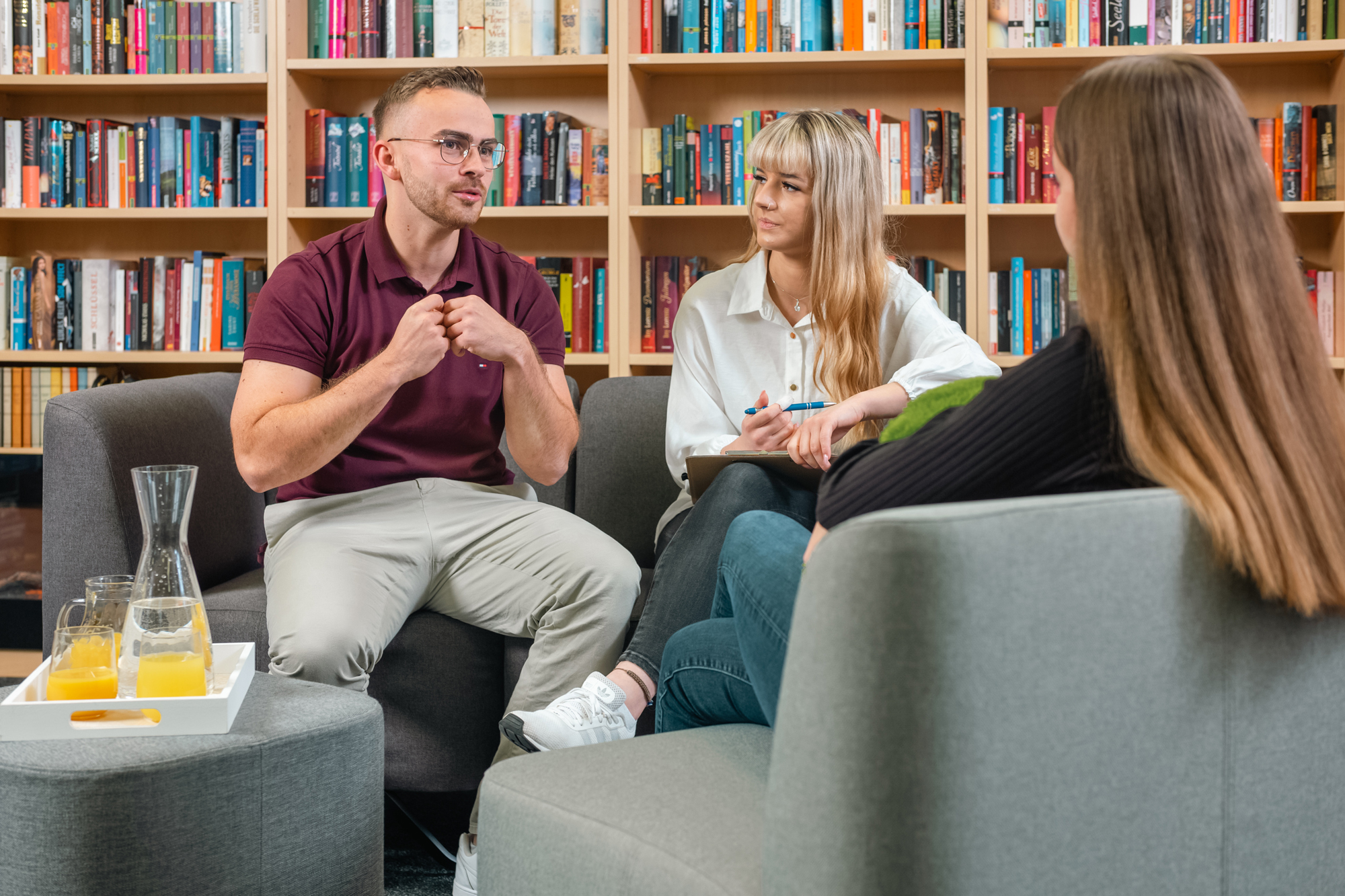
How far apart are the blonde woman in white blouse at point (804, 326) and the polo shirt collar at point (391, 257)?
16.3 inches

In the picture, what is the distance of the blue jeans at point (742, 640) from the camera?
1080 mm

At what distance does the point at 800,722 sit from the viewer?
767 millimetres

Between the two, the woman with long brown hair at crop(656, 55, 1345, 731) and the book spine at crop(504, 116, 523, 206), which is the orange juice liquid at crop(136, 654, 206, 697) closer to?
the woman with long brown hair at crop(656, 55, 1345, 731)

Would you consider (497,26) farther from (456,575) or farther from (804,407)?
(456,575)

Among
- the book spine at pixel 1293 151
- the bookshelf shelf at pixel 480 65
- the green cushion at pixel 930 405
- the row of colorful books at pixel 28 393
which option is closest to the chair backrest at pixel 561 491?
the bookshelf shelf at pixel 480 65

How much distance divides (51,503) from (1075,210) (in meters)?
1.66

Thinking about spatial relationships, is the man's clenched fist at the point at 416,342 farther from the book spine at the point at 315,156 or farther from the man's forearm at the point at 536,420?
the book spine at the point at 315,156

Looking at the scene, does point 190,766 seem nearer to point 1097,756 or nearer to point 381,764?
point 381,764

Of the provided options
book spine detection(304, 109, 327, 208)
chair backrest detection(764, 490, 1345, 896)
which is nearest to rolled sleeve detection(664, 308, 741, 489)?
chair backrest detection(764, 490, 1345, 896)

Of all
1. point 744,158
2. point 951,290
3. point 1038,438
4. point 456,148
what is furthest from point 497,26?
point 1038,438

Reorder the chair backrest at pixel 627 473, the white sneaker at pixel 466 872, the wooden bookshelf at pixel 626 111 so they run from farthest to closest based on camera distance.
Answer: the wooden bookshelf at pixel 626 111
the chair backrest at pixel 627 473
the white sneaker at pixel 466 872

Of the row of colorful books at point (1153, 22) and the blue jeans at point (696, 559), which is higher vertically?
the row of colorful books at point (1153, 22)

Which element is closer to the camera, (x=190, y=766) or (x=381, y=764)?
(x=190, y=766)

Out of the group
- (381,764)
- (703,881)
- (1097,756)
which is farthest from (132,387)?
(1097,756)
